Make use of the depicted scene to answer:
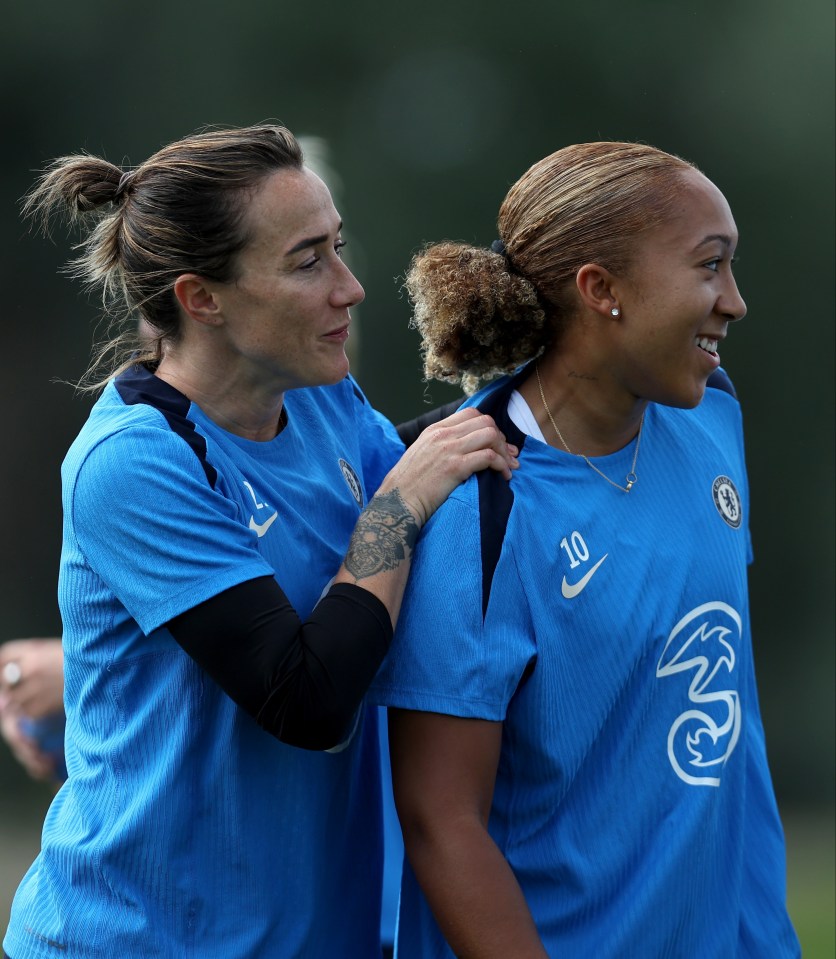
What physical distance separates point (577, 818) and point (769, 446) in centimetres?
553

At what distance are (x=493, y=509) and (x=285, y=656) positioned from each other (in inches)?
15.0

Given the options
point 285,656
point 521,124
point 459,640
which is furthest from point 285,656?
point 521,124

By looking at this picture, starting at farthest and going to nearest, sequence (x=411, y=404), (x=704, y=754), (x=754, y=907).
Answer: (x=411, y=404)
(x=754, y=907)
(x=704, y=754)

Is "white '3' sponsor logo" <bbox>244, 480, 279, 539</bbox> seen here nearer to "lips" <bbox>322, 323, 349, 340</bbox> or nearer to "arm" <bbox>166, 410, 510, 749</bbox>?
"arm" <bbox>166, 410, 510, 749</bbox>

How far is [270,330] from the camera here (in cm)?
219

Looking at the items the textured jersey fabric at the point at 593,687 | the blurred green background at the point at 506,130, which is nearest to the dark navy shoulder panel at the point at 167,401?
the textured jersey fabric at the point at 593,687

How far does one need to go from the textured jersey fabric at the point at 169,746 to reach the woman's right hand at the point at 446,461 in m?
0.20

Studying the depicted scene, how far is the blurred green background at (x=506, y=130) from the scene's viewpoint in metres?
7.05

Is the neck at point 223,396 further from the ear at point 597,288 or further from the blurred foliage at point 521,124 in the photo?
the blurred foliage at point 521,124

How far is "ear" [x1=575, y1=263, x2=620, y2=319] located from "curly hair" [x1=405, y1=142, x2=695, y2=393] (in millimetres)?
16

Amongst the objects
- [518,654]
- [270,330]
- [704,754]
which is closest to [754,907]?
[704,754]

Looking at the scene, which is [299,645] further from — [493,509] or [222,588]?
[493,509]

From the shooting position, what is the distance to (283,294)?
2178 millimetres

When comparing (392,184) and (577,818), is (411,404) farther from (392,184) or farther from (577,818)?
(577,818)
